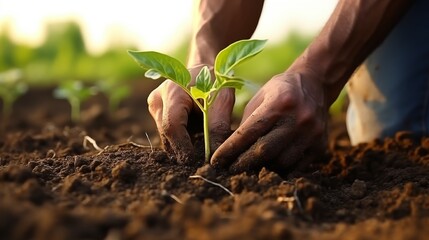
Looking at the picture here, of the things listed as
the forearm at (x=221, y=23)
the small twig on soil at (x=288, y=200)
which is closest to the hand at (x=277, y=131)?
the small twig on soil at (x=288, y=200)

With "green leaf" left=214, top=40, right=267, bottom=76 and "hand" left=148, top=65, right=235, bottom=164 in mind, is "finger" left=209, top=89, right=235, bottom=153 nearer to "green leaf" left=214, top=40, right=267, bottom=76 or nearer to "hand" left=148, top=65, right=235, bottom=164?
"hand" left=148, top=65, right=235, bottom=164

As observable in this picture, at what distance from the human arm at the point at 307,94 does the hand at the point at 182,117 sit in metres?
0.08

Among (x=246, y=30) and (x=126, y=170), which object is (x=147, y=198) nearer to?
(x=126, y=170)

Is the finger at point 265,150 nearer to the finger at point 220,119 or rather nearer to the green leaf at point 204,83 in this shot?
the finger at point 220,119

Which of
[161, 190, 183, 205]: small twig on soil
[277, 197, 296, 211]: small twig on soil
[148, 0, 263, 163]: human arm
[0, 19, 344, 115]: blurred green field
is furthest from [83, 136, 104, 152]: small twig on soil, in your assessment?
[0, 19, 344, 115]: blurred green field

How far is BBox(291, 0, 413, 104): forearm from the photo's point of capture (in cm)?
224

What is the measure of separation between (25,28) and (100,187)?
551 cm

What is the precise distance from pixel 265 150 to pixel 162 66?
0.40 m

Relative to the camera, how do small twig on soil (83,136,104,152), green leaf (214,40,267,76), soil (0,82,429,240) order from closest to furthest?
1. soil (0,82,429,240)
2. green leaf (214,40,267,76)
3. small twig on soil (83,136,104,152)

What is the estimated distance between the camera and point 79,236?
1.34 metres

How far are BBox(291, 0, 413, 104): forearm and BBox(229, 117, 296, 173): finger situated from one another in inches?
12.9

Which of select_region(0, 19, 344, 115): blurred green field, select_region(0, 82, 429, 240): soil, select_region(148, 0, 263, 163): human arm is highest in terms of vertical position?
select_region(148, 0, 263, 163): human arm

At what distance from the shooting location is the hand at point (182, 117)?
2.02 m

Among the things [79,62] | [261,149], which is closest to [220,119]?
[261,149]
